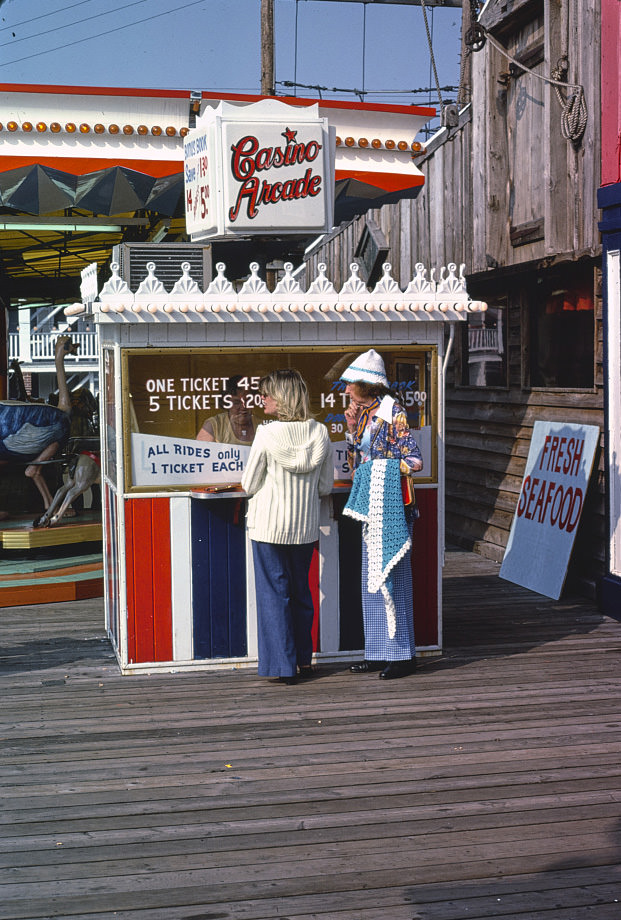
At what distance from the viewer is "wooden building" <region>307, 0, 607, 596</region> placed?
8.62 meters

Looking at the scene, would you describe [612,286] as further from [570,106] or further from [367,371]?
[367,371]

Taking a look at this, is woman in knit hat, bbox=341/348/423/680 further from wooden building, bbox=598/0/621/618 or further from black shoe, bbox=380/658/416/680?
wooden building, bbox=598/0/621/618

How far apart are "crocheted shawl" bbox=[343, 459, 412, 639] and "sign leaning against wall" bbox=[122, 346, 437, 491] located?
52cm

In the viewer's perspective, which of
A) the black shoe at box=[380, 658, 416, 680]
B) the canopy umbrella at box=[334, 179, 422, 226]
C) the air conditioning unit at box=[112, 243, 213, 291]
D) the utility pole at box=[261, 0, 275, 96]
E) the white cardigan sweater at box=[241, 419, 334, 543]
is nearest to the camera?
the white cardigan sweater at box=[241, 419, 334, 543]

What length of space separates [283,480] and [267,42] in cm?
1449

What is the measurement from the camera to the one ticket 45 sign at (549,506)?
28.5ft

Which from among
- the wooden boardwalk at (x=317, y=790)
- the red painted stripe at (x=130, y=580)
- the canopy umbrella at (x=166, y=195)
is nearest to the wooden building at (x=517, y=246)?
the canopy umbrella at (x=166, y=195)

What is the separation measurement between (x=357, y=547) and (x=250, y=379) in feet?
3.97

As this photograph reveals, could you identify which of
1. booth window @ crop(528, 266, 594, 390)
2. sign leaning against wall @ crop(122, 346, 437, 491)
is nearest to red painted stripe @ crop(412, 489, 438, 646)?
sign leaning against wall @ crop(122, 346, 437, 491)

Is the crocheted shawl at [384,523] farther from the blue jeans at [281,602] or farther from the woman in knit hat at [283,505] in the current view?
the blue jeans at [281,602]

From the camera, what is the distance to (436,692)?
6137mm

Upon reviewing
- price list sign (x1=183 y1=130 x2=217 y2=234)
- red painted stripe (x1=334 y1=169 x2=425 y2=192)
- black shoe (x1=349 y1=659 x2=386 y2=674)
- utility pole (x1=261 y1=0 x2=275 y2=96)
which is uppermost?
utility pole (x1=261 y1=0 x2=275 y2=96)

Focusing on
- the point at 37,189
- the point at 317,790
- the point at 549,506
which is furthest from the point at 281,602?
the point at 37,189

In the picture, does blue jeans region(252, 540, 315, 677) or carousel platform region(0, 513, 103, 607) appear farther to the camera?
carousel platform region(0, 513, 103, 607)
